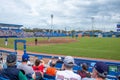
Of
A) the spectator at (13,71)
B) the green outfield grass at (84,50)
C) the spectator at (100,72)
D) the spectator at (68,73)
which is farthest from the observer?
the green outfield grass at (84,50)

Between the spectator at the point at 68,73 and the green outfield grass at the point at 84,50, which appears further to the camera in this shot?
the green outfield grass at the point at 84,50

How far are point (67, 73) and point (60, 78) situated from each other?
0.22m

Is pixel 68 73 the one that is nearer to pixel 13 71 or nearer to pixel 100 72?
pixel 100 72

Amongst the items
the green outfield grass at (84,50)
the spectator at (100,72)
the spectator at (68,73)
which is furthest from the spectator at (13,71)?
the green outfield grass at (84,50)

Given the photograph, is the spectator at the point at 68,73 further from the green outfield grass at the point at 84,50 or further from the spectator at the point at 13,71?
the green outfield grass at the point at 84,50

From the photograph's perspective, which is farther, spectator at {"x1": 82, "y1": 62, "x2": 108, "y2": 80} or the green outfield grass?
the green outfield grass

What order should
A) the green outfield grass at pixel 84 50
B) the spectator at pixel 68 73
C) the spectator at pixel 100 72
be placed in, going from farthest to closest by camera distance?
the green outfield grass at pixel 84 50 → the spectator at pixel 68 73 → the spectator at pixel 100 72

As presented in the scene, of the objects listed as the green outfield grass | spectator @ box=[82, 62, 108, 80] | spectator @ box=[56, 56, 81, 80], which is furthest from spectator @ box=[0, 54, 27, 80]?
the green outfield grass

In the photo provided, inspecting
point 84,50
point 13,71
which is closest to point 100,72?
point 13,71

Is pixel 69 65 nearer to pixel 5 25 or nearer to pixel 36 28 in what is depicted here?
pixel 5 25

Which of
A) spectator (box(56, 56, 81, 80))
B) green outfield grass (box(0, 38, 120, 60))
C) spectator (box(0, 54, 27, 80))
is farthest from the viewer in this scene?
green outfield grass (box(0, 38, 120, 60))

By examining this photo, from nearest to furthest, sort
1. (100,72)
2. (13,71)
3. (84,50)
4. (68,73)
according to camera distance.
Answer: (100,72) < (68,73) < (13,71) < (84,50)

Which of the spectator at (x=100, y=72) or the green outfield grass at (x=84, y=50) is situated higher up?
the spectator at (x=100, y=72)

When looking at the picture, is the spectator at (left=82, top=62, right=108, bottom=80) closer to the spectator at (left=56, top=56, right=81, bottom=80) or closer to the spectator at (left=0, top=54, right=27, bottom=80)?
the spectator at (left=56, top=56, right=81, bottom=80)
